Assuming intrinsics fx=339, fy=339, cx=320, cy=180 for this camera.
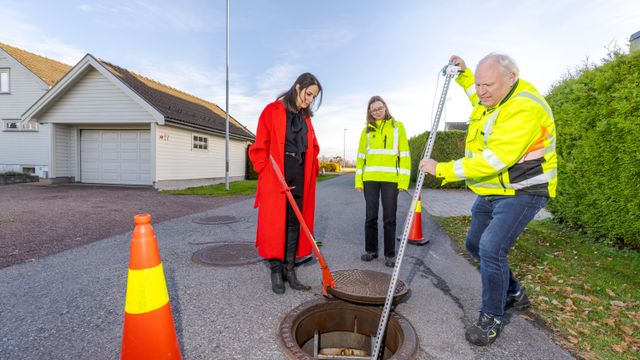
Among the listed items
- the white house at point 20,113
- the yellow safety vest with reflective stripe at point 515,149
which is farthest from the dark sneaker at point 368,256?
the white house at point 20,113

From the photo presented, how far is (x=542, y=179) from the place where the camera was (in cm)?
219

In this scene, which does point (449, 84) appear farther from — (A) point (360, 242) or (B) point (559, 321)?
(A) point (360, 242)

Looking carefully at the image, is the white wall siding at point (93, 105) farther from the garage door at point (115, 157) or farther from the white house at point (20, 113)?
the white house at point (20, 113)

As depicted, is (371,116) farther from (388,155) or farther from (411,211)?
(411,211)

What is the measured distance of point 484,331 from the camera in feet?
7.66

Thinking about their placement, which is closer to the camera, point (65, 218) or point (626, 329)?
point (626, 329)

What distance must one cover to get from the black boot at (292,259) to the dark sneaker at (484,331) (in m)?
1.45

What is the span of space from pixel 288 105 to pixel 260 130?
0.36m

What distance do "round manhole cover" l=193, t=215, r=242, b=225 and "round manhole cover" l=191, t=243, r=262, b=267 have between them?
1.80 metres

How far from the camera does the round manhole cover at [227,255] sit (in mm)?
3961

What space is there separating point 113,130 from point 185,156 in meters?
3.05

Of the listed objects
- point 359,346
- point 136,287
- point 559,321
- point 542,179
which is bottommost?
point 359,346

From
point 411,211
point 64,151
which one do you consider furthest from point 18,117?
point 411,211

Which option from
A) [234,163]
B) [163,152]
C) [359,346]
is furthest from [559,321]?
[234,163]
